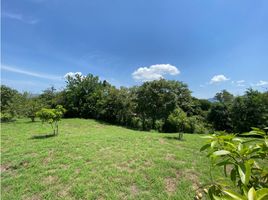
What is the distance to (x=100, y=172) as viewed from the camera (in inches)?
150

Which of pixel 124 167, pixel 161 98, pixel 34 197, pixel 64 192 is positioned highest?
pixel 161 98

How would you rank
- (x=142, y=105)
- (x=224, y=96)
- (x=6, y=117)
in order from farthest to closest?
(x=224, y=96) < (x=142, y=105) < (x=6, y=117)

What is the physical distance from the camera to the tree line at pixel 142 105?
12.7m

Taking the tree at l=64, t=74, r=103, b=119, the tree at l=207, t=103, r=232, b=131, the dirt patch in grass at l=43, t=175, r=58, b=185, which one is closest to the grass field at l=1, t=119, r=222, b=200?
the dirt patch in grass at l=43, t=175, r=58, b=185

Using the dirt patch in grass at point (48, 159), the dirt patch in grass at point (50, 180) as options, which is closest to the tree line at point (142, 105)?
the dirt patch in grass at point (48, 159)

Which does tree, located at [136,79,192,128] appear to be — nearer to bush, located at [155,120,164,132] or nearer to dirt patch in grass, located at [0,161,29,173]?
bush, located at [155,120,164,132]

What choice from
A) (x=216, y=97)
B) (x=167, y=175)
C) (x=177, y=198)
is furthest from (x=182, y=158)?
(x=216, y=97)

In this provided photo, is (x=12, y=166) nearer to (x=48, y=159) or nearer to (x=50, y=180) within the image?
(x=48, y=159)

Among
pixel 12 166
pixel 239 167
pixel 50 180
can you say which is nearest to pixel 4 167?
pixel 12 166

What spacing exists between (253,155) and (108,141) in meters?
5.81

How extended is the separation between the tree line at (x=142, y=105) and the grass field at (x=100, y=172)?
6877 mm

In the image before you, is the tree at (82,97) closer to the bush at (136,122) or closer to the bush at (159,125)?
the bush at (136,122)

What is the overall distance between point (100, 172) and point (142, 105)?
11856 millimetres

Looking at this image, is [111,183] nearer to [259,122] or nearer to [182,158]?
[182,158]
